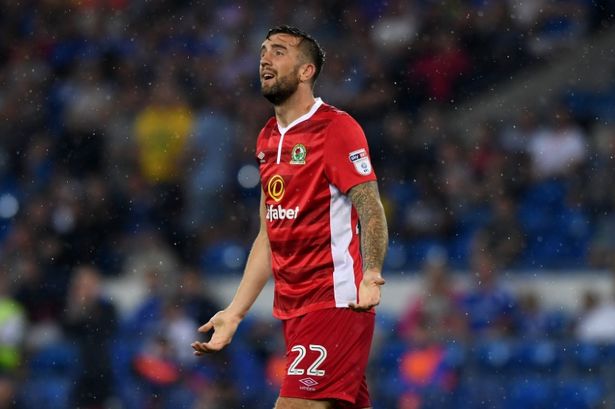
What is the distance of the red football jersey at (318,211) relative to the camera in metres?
5.82

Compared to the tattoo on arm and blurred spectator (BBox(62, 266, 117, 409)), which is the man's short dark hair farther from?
blurred spectator (BBox(62, 266, 117, 409))

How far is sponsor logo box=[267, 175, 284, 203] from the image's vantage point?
596cm

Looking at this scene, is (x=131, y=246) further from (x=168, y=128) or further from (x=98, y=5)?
(x=98, y=5)

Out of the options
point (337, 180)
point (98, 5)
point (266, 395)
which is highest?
point (98, 5)

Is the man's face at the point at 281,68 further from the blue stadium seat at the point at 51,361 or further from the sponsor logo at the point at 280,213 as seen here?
the blue stadium seat at the point at 51,361

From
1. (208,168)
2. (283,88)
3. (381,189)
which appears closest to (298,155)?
(283,88)

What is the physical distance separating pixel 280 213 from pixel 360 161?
0.44 metres

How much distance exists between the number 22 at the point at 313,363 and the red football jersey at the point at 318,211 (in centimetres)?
16

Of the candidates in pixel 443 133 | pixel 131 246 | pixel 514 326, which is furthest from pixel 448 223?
pixel 131 246

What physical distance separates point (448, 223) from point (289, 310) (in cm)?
733

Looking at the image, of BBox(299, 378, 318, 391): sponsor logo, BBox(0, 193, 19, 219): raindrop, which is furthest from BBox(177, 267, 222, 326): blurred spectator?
BBox(299, 378, 318, 391): sponsor logo

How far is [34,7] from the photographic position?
19.2 metres

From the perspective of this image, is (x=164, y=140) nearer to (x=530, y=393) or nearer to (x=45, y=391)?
(x=45, y=391)

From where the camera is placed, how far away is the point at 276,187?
19.7 feet
